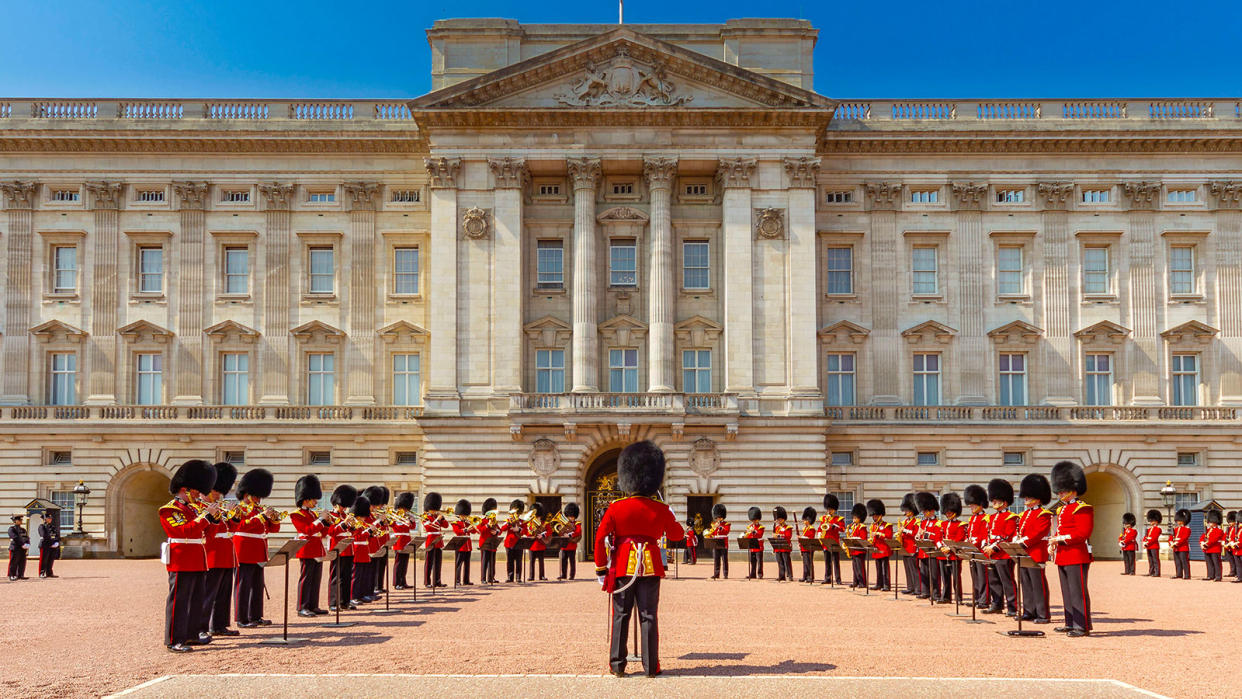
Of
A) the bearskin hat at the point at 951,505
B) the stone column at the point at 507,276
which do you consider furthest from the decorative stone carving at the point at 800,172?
the bearskin hat at the point at 951,505

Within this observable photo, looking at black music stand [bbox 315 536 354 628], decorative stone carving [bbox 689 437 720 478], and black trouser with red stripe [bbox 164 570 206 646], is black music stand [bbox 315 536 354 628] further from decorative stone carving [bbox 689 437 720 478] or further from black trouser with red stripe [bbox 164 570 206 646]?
decorative stone carving [bbox 689 437 720 478]

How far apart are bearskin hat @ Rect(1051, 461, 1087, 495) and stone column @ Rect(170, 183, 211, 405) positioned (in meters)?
30.0

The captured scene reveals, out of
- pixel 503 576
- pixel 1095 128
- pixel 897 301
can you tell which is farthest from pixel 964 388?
pixel 503 576

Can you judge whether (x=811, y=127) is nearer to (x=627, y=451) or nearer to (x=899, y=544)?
(x=899, y=544)

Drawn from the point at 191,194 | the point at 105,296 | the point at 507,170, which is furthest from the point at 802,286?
the point at 105,296

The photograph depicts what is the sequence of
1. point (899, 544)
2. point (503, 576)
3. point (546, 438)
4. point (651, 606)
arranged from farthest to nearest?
point (546, 438) < point (503, 576) < point (899, 544) < point (651, 606)

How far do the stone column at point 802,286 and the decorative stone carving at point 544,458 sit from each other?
6.97 metres

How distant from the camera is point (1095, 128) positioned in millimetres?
40688

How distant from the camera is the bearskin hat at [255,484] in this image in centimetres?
1645

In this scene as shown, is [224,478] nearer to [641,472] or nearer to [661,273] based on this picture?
[641,472]

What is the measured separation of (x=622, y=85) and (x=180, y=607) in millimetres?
27153

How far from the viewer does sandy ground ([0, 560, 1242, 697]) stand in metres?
12.3

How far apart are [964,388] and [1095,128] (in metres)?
9.05

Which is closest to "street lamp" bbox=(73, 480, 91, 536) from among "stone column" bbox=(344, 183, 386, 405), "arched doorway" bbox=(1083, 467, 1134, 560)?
"stone column" bbox=(344, 183, 386, 405)
